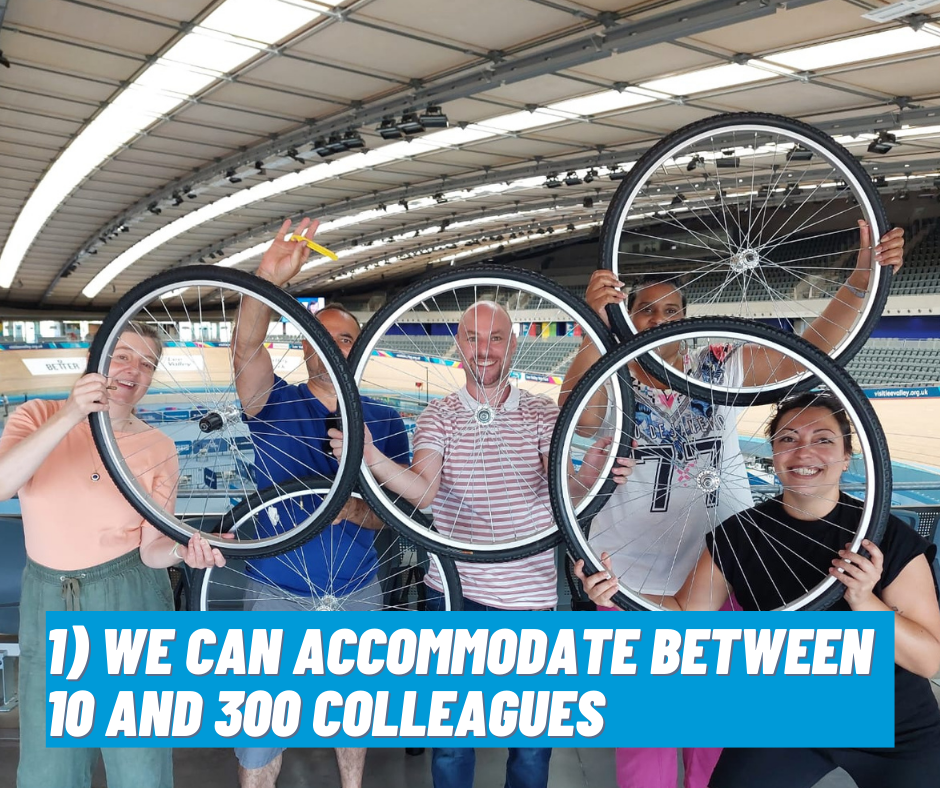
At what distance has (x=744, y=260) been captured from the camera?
7.29 ft

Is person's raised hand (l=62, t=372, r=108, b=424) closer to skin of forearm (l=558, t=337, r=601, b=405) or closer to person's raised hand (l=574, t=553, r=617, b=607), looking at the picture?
skin of forearm (l=558, t=337, r=601, b=405)

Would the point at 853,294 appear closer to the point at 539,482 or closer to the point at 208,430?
the point at 539,482

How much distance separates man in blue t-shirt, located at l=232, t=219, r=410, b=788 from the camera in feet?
7.24

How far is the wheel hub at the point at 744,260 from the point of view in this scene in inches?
85.5

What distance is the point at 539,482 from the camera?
2.24 metres

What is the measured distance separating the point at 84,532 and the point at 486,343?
1237 mm

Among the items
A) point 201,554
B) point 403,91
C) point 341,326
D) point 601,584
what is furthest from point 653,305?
point 403,91

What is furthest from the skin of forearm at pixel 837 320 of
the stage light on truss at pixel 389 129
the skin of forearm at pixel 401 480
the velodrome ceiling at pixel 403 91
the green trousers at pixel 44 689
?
the stage light on truss at pixel 389 129

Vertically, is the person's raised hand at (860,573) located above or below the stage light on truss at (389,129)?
below

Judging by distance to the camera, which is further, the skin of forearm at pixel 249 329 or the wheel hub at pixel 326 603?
the wheel hub at pixel 326 603

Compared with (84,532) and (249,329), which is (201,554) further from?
(249,329)

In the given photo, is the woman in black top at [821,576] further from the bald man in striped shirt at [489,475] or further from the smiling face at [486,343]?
the smiling face at [486,343]

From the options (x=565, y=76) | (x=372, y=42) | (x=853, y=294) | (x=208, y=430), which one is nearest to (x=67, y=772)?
(x=208, y=430)

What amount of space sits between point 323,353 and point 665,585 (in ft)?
4.08
